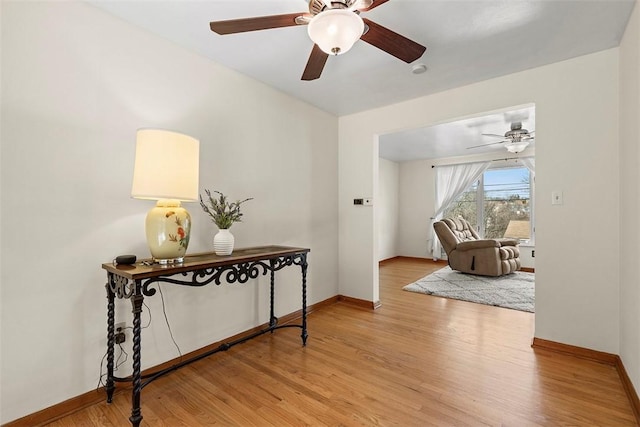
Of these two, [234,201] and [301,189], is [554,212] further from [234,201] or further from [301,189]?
[234,201]

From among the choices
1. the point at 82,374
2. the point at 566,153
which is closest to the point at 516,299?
the point at 566,153

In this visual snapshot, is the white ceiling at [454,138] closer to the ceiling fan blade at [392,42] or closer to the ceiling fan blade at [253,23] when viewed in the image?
the ceiling fan blade at [392,42]

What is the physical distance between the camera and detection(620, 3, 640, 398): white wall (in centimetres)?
167

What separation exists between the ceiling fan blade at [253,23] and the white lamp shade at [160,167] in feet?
2.07

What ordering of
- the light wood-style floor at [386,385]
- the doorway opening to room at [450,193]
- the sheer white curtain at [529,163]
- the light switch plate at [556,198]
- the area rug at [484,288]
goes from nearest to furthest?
the light wood-style floor at [386,385], the light switch plate at [556,198], the area rug at [484,288], the doorway opening to room at [450,193], the sheer white curtain at [529,163]

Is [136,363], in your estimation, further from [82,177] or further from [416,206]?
[416,206]

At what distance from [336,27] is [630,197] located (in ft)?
6.73

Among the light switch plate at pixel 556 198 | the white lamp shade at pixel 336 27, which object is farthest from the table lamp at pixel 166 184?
the light switch plate at pixel 556 198

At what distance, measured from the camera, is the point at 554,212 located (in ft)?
7.80

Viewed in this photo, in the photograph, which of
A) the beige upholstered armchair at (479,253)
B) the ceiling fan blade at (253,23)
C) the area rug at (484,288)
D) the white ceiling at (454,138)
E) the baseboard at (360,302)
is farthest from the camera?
the beige upholstered armchair at (479,253)

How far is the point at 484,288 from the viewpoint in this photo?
4199 millimetres

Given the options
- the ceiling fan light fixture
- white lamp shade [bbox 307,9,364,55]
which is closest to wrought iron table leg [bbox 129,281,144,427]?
white lamp shade [bbox 307,9,364,55]

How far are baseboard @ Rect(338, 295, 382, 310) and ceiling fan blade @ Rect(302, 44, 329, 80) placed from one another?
8.29 feet

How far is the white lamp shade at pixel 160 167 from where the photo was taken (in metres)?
1.60
